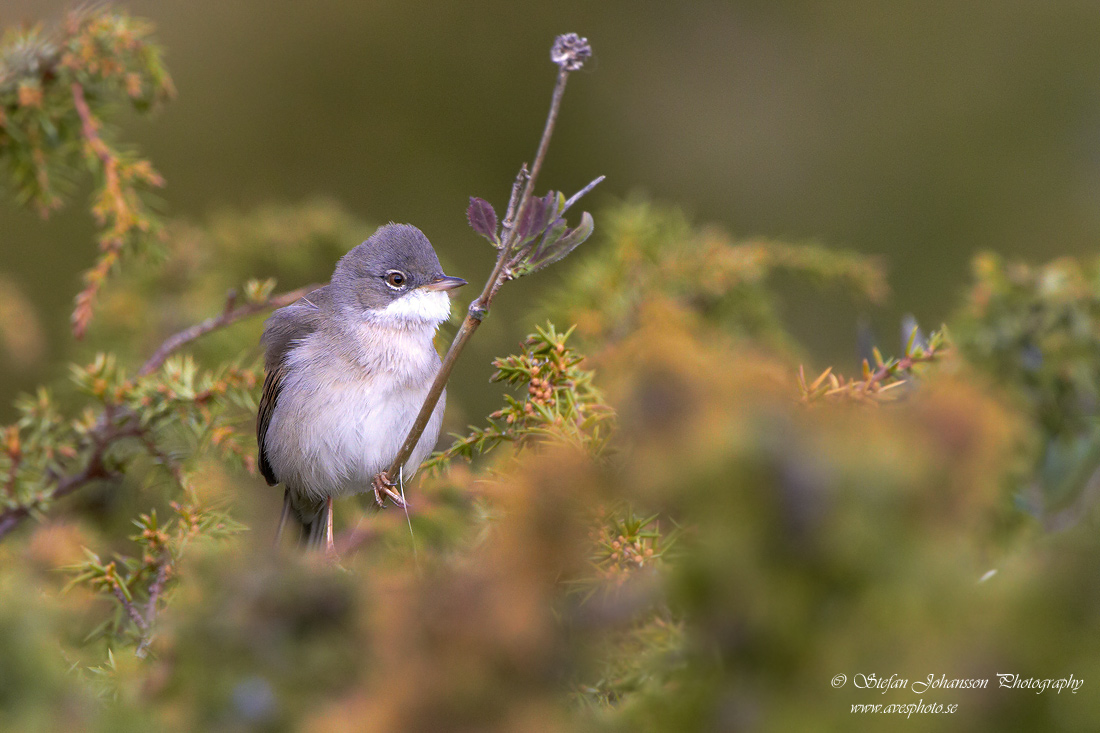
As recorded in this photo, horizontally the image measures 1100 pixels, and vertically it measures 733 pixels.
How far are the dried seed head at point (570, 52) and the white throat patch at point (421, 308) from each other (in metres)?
2.20

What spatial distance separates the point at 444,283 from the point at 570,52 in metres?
2.24

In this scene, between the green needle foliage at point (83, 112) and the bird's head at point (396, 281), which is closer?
the green needle foliage at point (83, 112)

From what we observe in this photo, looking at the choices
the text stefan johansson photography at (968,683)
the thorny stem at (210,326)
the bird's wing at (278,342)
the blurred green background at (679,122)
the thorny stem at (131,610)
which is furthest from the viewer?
the blurred green background at (679,122)

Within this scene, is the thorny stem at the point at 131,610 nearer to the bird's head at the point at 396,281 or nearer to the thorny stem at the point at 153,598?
the thorny stem at the point at 153,598

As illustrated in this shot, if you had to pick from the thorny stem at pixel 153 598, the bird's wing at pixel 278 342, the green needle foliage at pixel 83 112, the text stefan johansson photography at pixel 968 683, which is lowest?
the thorny stem at pixel 153 598

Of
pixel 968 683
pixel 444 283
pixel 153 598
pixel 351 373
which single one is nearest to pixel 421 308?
pixel 444 283

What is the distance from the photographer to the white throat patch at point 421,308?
11.7ft

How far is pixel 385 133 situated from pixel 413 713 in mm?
6107

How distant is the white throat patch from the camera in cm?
357

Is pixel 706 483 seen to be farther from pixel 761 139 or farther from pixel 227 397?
pixel 761 139

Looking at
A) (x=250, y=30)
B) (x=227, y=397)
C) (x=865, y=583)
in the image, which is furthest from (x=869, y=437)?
(x=250, y=30)

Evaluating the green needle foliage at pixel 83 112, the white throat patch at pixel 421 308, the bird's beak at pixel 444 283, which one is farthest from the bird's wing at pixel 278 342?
the green needle foliage at pixel 83 112

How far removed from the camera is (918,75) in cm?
656

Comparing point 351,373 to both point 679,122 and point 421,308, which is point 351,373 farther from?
point 679,122
